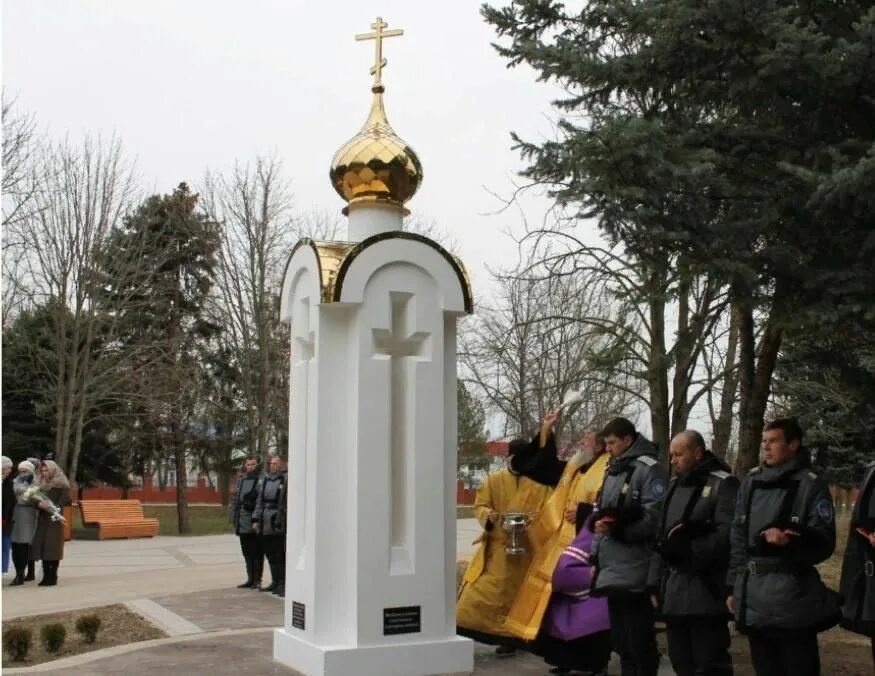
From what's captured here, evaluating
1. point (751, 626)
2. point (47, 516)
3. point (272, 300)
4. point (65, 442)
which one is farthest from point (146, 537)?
point (751, 626)

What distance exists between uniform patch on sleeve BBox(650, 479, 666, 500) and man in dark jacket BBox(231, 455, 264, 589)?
8.48m

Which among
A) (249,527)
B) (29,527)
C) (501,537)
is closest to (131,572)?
(29,527)

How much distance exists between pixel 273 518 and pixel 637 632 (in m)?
7.76

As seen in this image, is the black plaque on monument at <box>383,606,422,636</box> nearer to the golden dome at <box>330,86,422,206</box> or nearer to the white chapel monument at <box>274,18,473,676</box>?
the white chapel monument at <box>274,18,473,676</box>

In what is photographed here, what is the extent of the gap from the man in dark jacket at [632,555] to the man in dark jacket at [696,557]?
14 cm

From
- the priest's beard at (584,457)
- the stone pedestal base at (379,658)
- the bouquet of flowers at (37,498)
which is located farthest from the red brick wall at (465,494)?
the stone pedestal base at (379,658)

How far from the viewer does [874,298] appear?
258 inches

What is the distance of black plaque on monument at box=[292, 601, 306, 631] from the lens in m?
7.29

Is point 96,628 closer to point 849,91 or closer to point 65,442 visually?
point 849,91

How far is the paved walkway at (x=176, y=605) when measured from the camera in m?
7.74

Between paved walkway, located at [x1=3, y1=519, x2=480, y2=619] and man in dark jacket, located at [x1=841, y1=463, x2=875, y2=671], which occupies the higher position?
man in dark jacket, located at [x1=841, y1=463, x2=875, y2=671]

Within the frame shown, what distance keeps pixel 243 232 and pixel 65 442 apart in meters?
7.16

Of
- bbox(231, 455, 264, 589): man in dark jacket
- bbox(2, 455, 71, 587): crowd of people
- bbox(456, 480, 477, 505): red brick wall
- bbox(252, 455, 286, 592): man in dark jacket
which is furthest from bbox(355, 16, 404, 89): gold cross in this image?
bbox(456, 480, 477, 505): red brick wall

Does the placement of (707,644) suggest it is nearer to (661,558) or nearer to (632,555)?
(661,558)
